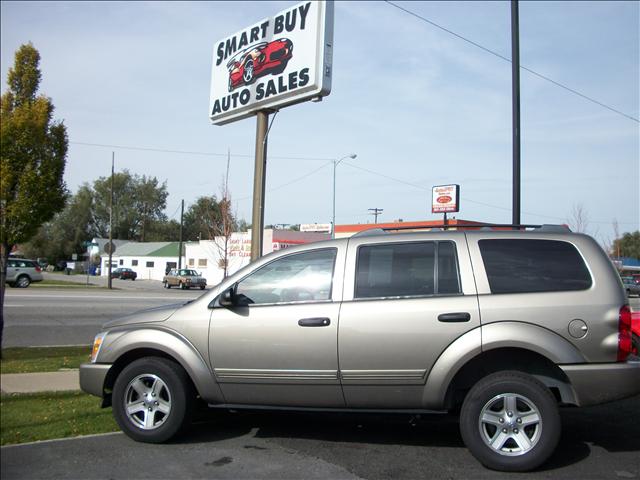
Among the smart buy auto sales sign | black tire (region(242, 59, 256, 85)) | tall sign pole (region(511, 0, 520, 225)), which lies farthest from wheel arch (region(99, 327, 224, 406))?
black tire (region(242, 59, 256, 85))

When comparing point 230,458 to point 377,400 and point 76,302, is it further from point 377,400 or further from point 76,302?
point 76,302

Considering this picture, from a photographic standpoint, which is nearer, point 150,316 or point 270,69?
point 150,316

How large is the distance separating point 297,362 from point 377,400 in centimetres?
74

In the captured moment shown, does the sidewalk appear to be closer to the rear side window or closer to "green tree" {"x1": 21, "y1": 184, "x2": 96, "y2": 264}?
the rear side window

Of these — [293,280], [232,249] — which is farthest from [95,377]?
[232,249]

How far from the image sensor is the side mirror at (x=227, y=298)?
5.31 m

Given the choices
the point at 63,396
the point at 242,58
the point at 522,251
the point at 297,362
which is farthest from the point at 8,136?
the point at 522,251

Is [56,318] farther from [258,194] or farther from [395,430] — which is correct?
[395,430]

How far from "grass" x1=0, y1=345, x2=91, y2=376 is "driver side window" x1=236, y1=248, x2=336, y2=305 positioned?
4.81m

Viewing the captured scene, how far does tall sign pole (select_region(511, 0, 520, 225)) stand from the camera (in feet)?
34.1

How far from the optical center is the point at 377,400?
198 inches

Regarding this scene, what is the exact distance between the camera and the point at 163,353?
5.55 metres

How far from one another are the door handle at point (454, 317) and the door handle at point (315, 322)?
942mm

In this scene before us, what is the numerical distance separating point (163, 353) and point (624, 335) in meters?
3.95
